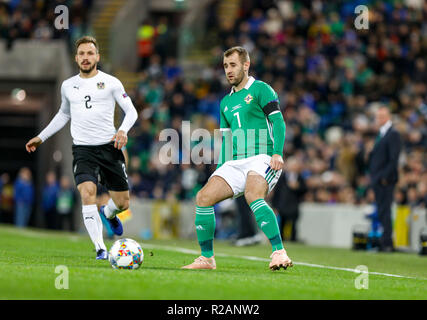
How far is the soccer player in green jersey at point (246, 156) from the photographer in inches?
354

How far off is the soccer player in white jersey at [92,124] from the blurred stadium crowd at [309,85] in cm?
1015

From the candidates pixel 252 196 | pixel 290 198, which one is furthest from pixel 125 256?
pixel 290 198

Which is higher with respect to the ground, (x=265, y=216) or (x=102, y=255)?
(x=265, y=216)

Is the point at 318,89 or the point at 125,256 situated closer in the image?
the point at 125,256

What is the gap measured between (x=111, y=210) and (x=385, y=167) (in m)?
5.89

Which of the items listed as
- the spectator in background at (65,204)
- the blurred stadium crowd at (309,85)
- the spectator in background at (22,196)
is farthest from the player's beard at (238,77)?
the spectator in background at (22,196)

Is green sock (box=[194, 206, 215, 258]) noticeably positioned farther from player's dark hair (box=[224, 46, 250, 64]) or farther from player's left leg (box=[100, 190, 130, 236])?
player's left leg (box=[100, 190, 130, 236])

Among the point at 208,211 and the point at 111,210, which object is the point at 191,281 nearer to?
the point at 208,211

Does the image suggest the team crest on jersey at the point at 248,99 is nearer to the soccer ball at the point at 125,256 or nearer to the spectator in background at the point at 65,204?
the soccer ball at the point at 125,256

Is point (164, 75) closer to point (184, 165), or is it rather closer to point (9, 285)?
point (184, 165)

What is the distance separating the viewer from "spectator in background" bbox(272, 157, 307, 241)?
64.1 ft

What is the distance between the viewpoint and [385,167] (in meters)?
15.2
